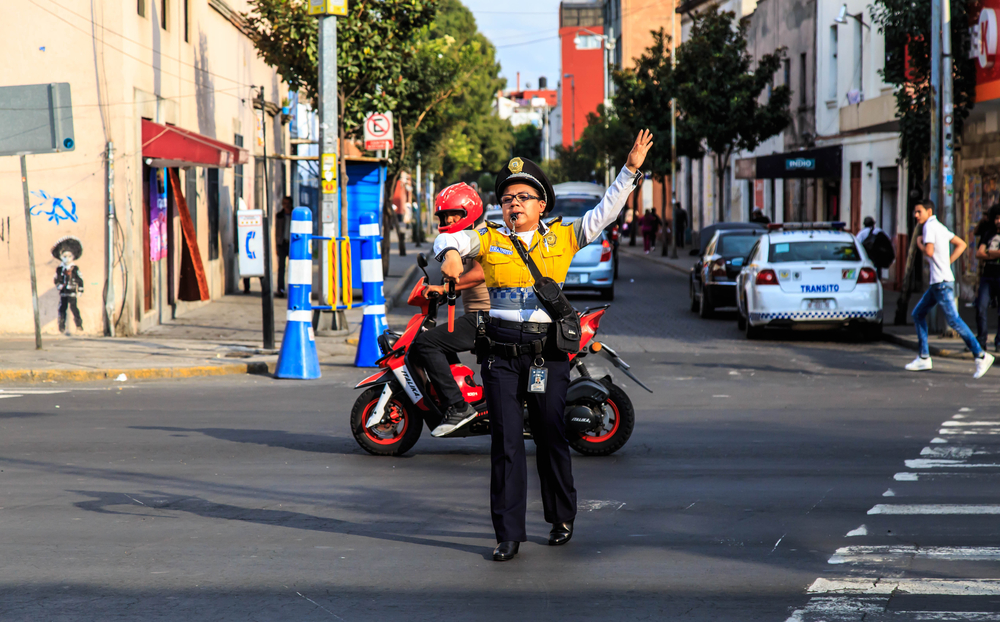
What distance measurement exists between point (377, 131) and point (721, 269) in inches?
275

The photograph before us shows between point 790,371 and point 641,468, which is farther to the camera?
point 790,371

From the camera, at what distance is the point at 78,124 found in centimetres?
1595

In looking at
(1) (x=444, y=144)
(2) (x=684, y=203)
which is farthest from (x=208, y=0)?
(2) (x=684, y=203)

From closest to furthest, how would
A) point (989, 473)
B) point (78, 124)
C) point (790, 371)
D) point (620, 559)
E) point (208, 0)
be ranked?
point (620, 559), point (989, 473), point (790, 371), point (78, 124), point (208, 0)

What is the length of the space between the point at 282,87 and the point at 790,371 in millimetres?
20683

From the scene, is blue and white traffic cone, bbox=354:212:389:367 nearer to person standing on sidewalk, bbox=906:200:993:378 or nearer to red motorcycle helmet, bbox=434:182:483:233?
red motorcycle helmet, bbox=434:182:483:233

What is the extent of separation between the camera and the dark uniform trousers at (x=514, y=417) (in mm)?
5645

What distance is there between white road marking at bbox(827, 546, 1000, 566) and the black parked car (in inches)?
556

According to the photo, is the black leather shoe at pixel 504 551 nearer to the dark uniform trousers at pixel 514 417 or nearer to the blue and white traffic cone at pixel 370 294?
the dark uniform trousers at pixel 514 417

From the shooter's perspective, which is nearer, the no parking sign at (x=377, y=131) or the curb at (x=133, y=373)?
the curb at (x=133, y=373)

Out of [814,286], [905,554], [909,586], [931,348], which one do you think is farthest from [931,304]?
[909,586]

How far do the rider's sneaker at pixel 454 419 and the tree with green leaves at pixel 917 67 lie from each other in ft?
45.9

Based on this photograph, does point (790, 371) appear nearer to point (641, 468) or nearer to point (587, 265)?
point (641, 468)

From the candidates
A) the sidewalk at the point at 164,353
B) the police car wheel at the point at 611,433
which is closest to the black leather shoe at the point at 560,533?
the police car wheel at the point at 611,433
